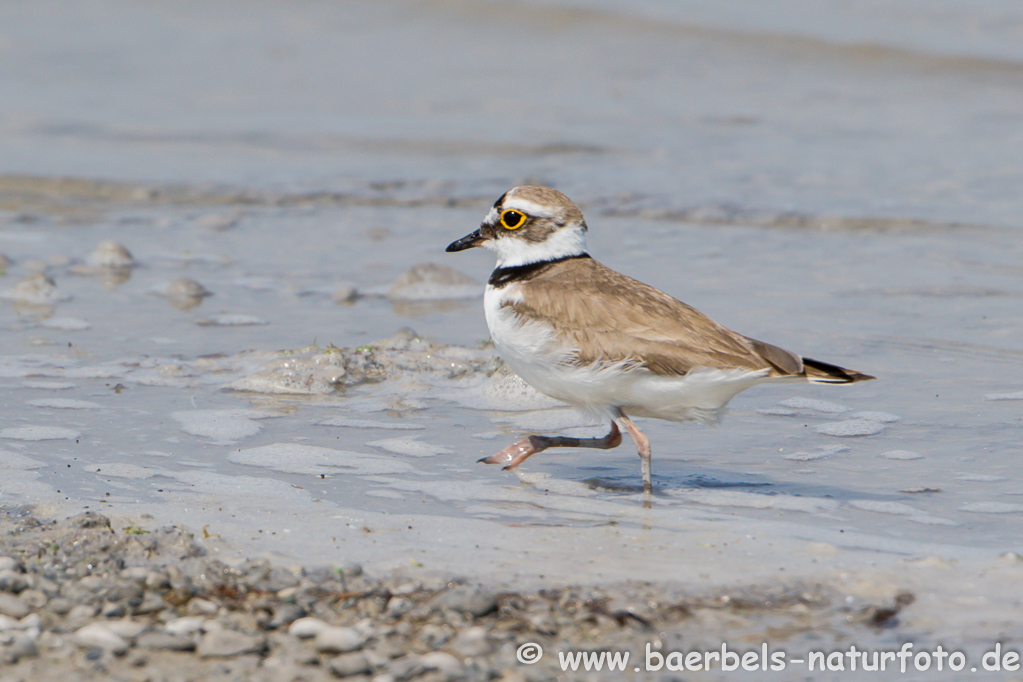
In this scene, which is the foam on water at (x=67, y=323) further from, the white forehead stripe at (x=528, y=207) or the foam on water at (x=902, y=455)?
the foam on water at (x=902, y=455)

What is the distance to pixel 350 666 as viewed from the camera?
2.87 m

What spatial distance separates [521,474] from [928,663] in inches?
81.9

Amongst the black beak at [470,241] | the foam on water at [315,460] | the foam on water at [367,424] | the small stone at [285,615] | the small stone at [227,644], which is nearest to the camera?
the small stone at [227,644]

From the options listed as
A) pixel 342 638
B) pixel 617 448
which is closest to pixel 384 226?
pixel 617 448

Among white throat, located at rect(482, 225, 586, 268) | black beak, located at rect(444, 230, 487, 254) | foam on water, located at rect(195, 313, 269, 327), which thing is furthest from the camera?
foam on water, located at rect(195, 313, 269, 327)

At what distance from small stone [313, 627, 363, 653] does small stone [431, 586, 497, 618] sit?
29 centimetres

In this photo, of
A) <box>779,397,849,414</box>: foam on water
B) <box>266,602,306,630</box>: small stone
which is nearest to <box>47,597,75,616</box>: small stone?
<box>266,602,306,630</box>: small stone

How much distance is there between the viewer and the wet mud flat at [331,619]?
2906 millimetres

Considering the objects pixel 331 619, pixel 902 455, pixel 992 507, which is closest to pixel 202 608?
pixel 331 619

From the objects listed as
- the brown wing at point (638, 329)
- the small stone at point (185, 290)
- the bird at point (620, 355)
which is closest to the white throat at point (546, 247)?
the bird at point (620, 355)

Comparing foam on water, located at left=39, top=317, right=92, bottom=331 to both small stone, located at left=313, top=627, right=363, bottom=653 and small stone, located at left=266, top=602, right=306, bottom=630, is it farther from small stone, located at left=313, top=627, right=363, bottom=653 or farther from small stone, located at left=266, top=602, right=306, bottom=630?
small stone, located at left=313, top=627, right=363, bottom=653

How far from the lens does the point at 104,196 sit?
11.0 metres

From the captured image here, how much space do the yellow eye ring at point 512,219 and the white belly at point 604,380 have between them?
0.43m

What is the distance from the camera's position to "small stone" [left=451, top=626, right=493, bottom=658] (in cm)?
296
